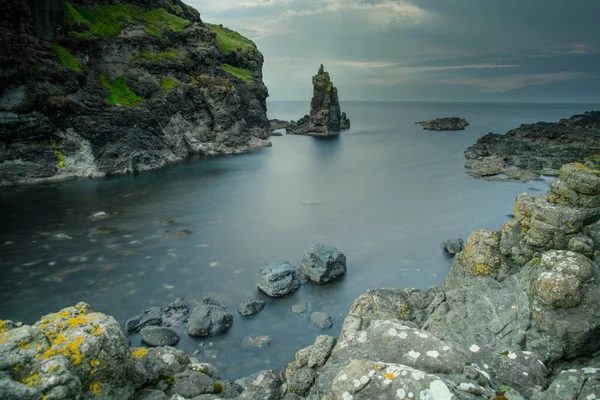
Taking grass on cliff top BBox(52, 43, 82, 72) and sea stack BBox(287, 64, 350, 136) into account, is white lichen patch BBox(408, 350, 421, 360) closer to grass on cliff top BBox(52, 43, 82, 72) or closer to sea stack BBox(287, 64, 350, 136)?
grass on cliff top BBox(52, 43, 82, 72)

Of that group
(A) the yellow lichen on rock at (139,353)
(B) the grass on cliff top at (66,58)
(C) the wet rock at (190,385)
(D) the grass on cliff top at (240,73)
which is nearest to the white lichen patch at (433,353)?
(C) the wet rock at (190,385)

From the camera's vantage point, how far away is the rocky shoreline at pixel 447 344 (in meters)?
7.36

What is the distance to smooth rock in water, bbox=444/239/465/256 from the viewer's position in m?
32.9

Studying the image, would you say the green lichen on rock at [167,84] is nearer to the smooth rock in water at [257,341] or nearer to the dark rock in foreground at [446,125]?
the smooth rock in water at [257,341]

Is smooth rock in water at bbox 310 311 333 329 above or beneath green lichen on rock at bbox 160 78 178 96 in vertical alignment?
beneath

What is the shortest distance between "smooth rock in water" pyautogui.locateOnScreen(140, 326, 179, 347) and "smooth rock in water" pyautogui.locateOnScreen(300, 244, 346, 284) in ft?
35.4

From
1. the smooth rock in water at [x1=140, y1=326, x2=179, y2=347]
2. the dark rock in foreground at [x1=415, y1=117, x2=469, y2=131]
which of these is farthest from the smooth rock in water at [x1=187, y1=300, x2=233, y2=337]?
the dark rock in foreground at [x1=415, y1=117, x2=469, y2=131]

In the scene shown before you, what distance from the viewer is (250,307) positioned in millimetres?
24312

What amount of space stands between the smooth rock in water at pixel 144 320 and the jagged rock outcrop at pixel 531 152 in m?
60.4

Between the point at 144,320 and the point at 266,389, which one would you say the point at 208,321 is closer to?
the point at 144,320

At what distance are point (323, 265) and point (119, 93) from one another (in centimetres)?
6144

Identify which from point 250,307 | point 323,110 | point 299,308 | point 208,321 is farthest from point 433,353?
point 323,110

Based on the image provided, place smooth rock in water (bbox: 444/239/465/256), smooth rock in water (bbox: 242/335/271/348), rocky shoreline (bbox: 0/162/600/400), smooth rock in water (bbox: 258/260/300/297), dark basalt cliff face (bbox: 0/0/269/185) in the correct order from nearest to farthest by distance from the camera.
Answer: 1. rocky shoreline (bbox: 0/162/600/400)
2. smooth rock in water (bbox: 242/335/271/348)
3. smooth rock in water (bbox: 258/260/300/297)
4. smooth rock in water (bbox: 444/239/465/256)
5. dark basalt cliff face (bbox: 0/0/269/185)

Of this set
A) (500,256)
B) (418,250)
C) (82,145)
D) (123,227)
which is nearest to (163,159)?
(82,145)
